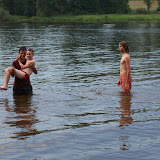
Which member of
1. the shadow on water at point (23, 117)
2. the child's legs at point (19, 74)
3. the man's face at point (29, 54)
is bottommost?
the shadow on water at point (23, 117)

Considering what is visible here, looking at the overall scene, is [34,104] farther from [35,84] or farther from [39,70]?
[39,70]

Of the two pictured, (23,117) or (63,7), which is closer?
(23,117)

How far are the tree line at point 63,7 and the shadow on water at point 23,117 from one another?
9485cm

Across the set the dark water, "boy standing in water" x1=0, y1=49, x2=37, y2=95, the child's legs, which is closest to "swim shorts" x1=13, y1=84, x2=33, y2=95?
"boy standing in water" x1=0, y1=49, x2=37, y2=95

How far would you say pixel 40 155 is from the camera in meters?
6.49

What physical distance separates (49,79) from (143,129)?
26.9 feet

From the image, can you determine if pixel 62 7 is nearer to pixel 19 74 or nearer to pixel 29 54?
pixel 29 54

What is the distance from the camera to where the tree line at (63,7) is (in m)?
108

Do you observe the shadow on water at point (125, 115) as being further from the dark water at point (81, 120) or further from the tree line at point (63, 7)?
the tree line at point (63, 7)

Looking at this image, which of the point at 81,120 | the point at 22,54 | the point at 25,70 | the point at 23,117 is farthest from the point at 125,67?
the point at 23,117

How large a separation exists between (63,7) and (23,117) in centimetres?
10629

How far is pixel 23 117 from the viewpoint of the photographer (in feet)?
29.0

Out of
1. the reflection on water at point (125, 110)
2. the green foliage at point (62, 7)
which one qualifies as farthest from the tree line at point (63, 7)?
the reflection on water at point (125, 110)

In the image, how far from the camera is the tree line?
108 meters
